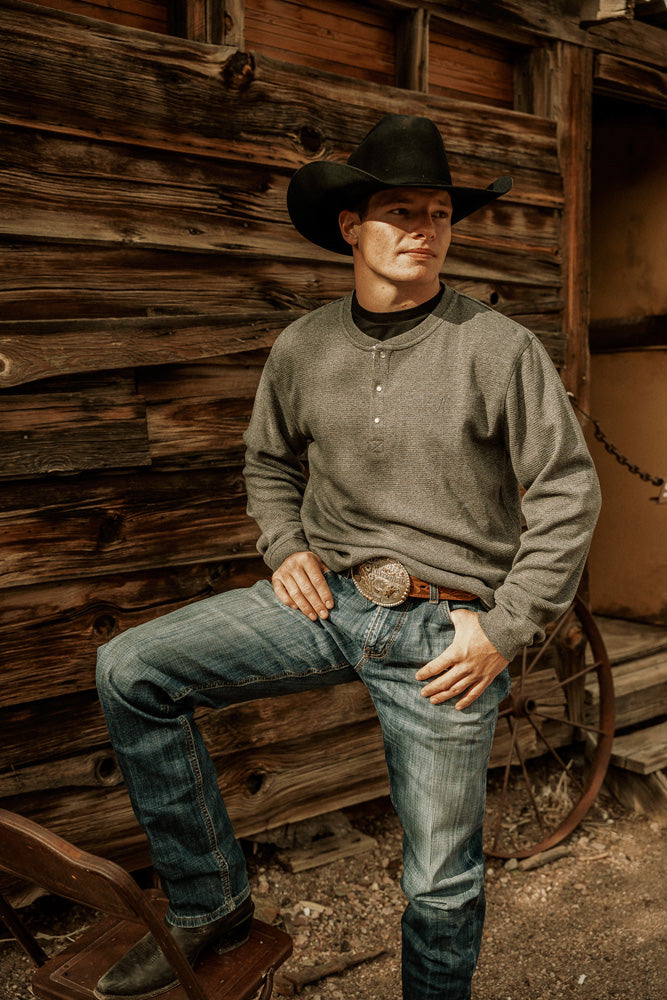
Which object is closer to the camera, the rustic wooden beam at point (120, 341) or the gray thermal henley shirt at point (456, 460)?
the gray thermal henley shirt at point (456, 460)

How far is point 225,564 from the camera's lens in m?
3.43

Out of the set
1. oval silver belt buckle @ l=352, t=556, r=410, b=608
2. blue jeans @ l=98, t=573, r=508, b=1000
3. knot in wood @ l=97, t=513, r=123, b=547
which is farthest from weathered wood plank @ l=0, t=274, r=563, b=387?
oval silver belt buckle @ l=352, t=556, r=410, b=608

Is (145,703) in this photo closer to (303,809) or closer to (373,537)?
(373,537)

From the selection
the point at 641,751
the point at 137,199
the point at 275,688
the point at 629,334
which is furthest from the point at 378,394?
the point at 629,334

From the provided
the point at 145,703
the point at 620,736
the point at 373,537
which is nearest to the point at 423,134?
the point at 373,537

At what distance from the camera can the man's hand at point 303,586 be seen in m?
2.32

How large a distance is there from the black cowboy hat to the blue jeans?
1034mm

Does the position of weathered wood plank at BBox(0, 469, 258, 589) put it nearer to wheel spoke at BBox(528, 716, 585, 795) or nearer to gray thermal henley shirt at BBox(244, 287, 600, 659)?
gray thermal henley shirt at BBox(244, 287, 600, 659)

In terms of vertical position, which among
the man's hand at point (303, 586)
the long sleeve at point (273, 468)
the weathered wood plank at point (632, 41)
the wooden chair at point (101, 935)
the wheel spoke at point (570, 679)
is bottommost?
the wheel spoke at point (570, 679)

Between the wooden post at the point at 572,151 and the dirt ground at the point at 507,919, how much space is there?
2116 millimetres

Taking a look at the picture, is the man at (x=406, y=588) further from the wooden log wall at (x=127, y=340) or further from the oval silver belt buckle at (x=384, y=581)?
the wooden log wall at (x=127, y=340)

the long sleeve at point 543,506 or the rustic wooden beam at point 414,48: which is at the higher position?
the rustic wooden beam at point 414,48

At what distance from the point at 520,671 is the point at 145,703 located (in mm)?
2566

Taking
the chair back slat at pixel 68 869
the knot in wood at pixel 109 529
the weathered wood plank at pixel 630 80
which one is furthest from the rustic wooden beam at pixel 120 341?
the weathered wood plank at pixel 630 80
